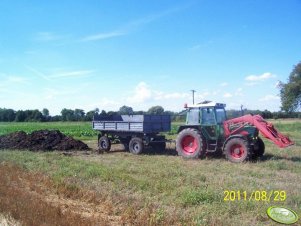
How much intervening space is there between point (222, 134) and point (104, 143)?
5.97 metres

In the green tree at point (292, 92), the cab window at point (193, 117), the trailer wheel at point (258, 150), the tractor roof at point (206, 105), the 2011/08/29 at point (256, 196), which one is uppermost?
the green tree at point (292, 92)

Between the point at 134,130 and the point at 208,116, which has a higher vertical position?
the point at 208,116

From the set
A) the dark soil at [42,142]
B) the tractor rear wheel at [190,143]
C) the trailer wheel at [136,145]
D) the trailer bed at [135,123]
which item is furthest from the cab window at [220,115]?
the dark soil at [42,142]

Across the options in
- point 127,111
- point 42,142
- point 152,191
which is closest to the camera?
point 152,191

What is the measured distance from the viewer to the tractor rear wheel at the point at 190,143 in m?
13.7

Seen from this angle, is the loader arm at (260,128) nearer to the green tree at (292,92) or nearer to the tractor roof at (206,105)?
the tractor roof at (206,105)

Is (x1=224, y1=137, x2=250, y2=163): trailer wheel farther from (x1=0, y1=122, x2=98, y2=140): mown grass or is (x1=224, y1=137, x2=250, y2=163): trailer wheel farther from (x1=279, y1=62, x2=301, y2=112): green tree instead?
(x1=279, y1=62, x2=301, y2=112): green tree

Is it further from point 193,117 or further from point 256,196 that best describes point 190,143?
point 256,196

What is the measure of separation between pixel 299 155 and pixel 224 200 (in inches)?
325

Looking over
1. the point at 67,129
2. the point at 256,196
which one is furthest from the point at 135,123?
the point at 67,129

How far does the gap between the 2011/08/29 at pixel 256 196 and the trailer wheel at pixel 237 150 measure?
4556mm

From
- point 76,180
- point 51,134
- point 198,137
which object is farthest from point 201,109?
point 51,134

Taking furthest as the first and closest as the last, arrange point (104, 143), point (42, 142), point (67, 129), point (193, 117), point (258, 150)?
point (67, 129) → point (42, 142) → point (104, 143) → point (193, 117) → point (258, 150)

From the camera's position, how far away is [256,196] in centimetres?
761
